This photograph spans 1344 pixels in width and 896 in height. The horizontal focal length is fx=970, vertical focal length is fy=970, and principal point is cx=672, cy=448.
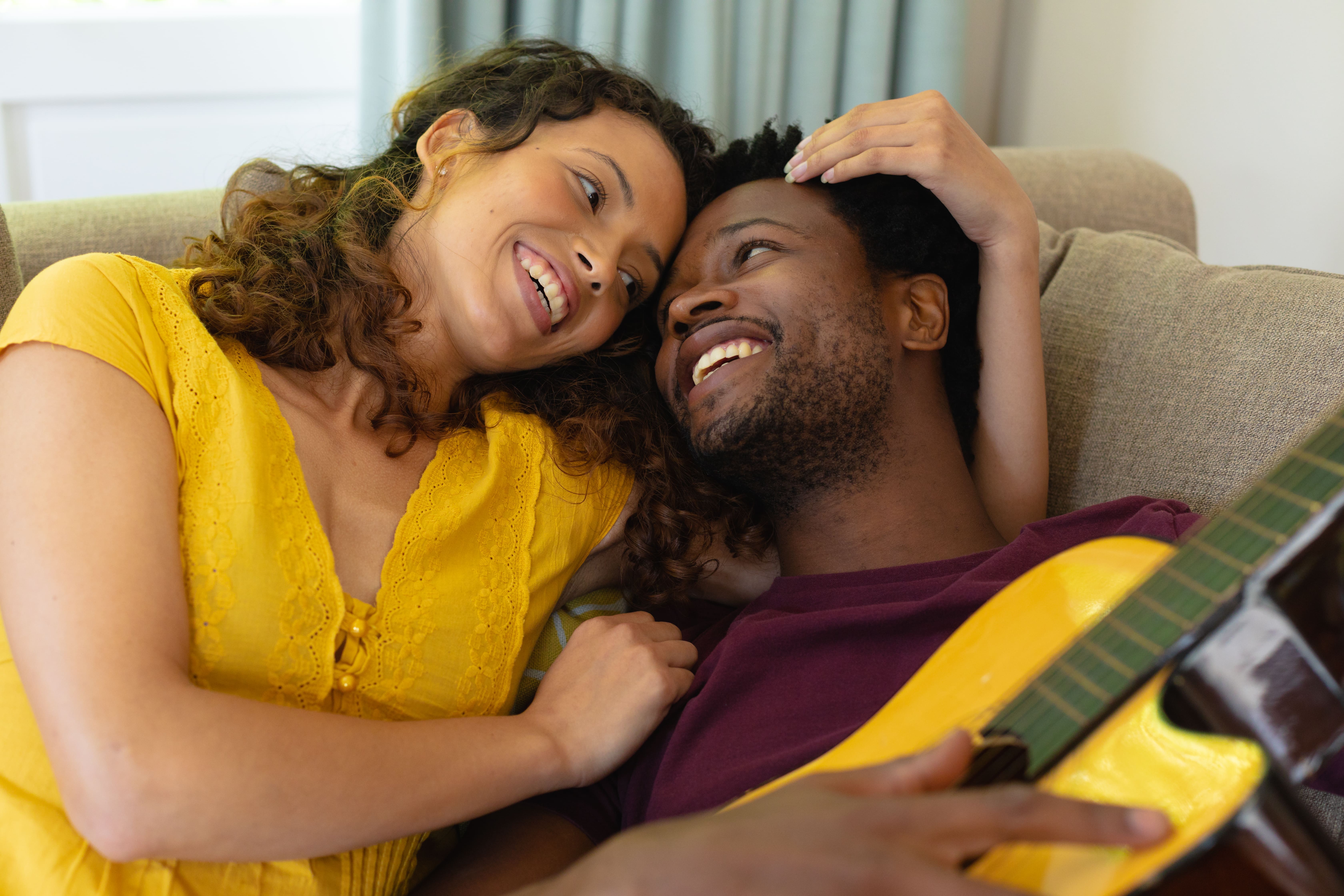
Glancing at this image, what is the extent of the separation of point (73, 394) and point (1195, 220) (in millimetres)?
1943

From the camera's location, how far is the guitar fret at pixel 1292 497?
1.75 feet

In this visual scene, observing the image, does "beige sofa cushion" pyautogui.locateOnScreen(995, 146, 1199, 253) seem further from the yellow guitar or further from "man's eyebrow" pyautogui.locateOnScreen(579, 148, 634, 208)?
the yellow guitar

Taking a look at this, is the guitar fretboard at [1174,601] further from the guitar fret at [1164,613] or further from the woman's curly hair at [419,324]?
the woman's curly hair at [419,324]

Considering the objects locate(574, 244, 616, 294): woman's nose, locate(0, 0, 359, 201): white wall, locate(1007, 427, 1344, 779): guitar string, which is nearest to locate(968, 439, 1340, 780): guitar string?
locate(1007, 427, 1344, 779): guitar string

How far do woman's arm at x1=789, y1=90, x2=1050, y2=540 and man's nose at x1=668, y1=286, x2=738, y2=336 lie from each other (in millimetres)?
190

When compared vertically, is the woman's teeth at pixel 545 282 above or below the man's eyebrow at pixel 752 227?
below

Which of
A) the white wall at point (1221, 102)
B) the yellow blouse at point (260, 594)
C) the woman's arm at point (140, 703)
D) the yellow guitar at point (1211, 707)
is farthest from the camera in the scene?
the white wall at point (1221, 102)

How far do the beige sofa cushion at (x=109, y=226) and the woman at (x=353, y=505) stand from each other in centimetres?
25

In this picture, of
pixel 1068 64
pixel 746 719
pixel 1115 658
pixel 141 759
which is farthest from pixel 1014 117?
pixel 141 759

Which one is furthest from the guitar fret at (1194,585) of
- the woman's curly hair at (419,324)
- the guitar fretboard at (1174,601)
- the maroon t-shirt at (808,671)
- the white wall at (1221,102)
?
the white wall at (1221,102)

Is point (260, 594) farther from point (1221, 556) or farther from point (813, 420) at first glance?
point (1221, 556)

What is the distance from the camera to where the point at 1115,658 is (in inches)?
23.0

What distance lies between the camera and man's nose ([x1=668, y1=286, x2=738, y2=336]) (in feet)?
3.94

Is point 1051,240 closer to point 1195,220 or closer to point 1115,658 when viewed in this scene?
point 1195,220
